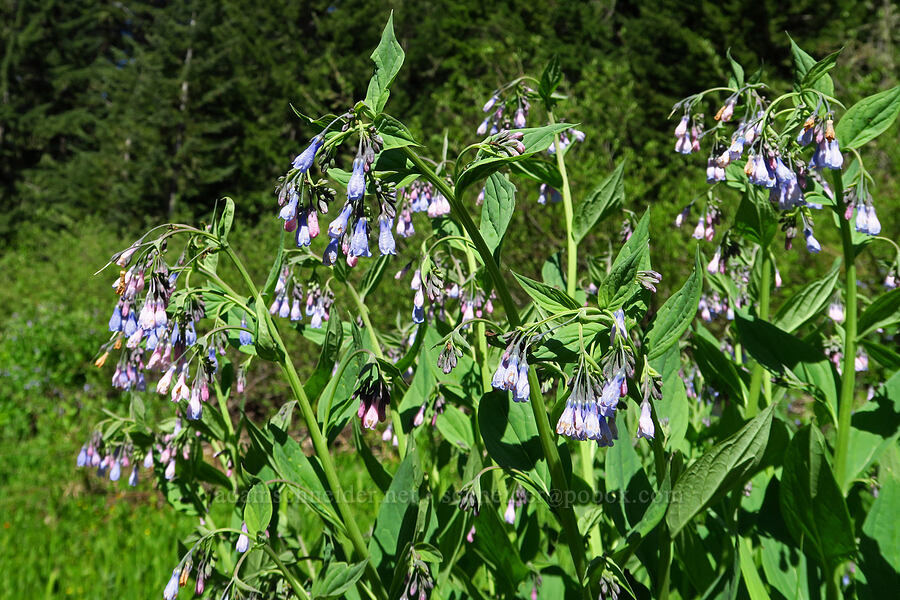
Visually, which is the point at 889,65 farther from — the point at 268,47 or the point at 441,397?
the point at 268,47

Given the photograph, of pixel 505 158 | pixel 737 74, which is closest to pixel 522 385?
pixel 505 158

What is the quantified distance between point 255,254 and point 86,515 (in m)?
5.15

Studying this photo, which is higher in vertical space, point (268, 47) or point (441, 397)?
point (268, 47)

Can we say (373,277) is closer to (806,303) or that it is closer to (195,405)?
(195,405)

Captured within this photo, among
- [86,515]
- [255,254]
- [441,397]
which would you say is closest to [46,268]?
[255,254]

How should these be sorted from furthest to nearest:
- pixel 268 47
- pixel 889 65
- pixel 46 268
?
pixel 268 47, pixel 46 268, pixel 889 65

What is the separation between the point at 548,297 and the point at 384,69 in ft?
1.62

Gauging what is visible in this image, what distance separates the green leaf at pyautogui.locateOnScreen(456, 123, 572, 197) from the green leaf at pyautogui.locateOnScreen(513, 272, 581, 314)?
0.61 ft

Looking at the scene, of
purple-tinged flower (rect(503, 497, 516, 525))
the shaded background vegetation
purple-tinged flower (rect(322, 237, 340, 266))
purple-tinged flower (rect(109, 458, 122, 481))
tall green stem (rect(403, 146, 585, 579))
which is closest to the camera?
tall green stem (rect(403, 146, 585, 579))

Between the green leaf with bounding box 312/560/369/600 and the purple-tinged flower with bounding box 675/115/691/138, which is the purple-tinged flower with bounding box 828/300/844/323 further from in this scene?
the green leaf with bounding box 312/560/369/600

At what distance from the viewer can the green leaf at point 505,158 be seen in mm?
1022

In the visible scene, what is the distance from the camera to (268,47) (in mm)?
22844

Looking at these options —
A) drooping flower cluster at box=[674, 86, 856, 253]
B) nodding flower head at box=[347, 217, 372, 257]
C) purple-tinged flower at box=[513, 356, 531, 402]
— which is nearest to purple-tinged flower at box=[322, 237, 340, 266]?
nodding flower head at box=[347, 217, 372, 257]

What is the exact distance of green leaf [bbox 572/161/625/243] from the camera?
1.70m
